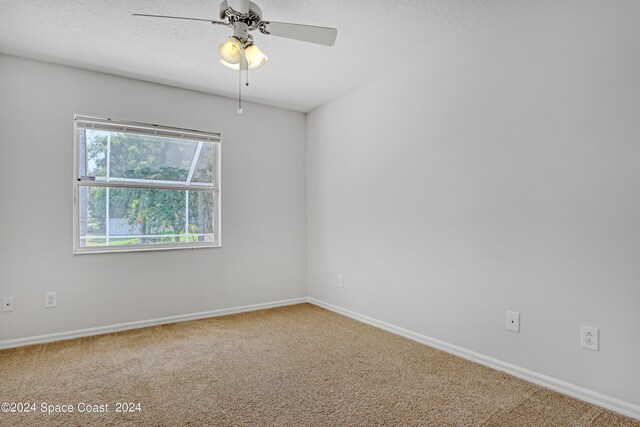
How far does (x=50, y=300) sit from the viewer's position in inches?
114

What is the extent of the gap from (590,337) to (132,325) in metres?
3.44

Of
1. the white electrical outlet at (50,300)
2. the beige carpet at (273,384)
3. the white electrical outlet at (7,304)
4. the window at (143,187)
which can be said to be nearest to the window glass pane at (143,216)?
the window at (143,187)

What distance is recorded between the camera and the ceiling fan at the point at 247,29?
181 centimetres

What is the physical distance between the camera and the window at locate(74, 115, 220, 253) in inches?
122

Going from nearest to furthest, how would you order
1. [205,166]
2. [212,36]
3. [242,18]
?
[242,18]
[212,36]
[205,166]

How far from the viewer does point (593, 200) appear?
1.88 m

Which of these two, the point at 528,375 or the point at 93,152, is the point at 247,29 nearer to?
the point at 93,152

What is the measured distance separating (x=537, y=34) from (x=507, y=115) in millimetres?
480

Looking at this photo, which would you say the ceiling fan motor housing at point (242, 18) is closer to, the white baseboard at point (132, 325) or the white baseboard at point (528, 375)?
the white baseboard at point (528, 375)

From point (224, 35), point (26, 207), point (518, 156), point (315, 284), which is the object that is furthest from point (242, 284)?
point (518, 156)

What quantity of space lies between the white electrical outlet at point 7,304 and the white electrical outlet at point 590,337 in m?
3.91

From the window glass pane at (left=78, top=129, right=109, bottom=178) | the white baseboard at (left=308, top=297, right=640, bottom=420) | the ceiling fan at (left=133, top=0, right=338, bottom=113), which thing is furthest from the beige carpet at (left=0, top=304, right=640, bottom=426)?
the ceiling fan at (left=133, top=0, right=338, bottom=113)

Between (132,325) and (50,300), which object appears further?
(132,325)

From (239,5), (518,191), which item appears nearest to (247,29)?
(239,5)
